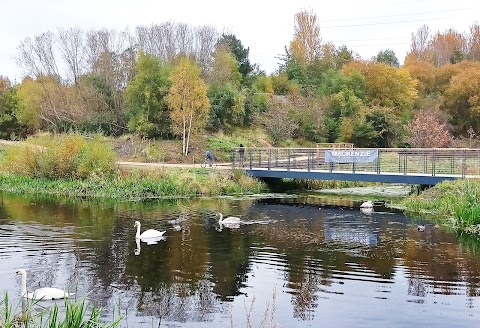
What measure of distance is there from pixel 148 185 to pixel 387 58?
2117 inches

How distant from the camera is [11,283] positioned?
14.4 meters

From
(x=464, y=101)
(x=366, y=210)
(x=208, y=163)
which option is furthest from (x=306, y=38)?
(x=366, y=210)

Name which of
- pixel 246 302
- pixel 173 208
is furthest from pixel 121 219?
pixel 246 302

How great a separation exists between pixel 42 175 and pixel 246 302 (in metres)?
27.0

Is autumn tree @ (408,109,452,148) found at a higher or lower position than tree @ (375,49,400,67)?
lower

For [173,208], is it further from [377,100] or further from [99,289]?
[377,100]

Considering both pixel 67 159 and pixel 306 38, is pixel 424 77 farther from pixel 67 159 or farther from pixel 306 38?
pixel 67 159

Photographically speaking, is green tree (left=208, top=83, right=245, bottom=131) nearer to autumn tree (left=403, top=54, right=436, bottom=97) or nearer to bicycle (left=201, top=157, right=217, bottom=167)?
bicycle (left=201, top=157, right=217, bottom=167)

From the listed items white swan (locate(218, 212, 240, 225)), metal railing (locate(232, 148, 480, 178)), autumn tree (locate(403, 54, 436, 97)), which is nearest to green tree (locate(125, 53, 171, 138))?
Answer: metal railing (locate(232, 148, 480, 178))

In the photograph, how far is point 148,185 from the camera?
3306cm

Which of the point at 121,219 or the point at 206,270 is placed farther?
the point at 121,219

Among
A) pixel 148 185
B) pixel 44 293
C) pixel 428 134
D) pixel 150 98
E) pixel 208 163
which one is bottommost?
pixel 44 293

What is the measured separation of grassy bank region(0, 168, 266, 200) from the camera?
33.0 metres

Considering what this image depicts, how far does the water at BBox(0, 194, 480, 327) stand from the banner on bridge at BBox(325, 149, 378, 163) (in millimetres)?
6927
